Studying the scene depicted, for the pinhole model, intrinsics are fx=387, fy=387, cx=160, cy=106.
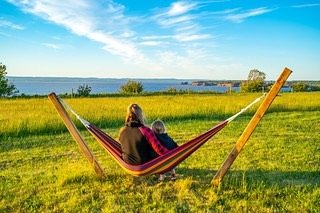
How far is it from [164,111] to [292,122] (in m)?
5.11

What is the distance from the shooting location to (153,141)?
5.27 m

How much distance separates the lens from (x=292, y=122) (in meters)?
13.4

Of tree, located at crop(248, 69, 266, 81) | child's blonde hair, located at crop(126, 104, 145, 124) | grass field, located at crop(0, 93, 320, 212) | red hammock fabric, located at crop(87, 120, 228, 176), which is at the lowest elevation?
grass field, located at crop(0, 93, 320, 212)

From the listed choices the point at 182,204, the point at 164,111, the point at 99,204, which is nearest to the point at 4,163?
the point at 99,204

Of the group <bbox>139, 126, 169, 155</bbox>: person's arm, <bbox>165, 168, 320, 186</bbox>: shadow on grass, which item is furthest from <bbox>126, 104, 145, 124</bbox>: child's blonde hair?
<bbox>165, 168, 320, 186</bbox>: shadow on grass

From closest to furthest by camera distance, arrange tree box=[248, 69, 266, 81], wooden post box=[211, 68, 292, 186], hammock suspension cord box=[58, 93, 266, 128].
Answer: wooden post box=[211, 68, 292, 186]
hammock suspension cord box=[58, 93, 266, 128]
tree box=[248, 69, 266, 81]

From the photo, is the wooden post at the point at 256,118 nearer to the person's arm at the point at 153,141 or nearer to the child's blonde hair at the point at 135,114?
the person's arm at the point at 153,141

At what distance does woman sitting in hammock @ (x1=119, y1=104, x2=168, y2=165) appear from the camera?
5.34 m

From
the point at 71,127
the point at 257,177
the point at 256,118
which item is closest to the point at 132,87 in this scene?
the point at 257,177

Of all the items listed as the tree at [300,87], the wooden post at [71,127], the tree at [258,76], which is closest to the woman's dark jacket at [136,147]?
the wooden post at [71,127]

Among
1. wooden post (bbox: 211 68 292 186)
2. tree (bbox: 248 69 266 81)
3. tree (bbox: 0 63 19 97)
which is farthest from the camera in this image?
tree (bbox: 248 69 266 81)

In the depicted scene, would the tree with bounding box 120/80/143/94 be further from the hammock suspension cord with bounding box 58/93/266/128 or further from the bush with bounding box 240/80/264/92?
the hammock suspension cord with bounding box 58/93/266/128

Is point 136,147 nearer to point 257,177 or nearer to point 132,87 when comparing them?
point 257,177

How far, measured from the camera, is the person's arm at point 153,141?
5.25 metres
